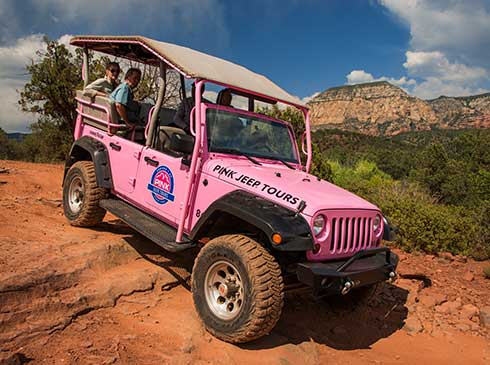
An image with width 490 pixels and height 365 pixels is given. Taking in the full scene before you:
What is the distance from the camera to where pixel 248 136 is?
461cm

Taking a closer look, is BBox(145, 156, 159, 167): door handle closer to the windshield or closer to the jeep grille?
the windshield

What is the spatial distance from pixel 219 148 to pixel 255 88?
0.82 meters

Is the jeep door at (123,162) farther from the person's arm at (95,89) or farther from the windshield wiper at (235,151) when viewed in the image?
the windshield wiper at (235,151)

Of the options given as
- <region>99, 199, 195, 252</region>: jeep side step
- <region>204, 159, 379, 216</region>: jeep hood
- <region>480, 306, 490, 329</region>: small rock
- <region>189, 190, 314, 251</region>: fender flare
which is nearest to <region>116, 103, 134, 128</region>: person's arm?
<region>99, 199, 195, 252</region>: jeep side step

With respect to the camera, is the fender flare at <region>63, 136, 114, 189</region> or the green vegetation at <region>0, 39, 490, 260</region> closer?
the fender flare at <region>63, 136, 114, 189</region>

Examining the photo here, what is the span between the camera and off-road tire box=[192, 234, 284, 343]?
3.12 m

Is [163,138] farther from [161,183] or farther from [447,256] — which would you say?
[447,256]

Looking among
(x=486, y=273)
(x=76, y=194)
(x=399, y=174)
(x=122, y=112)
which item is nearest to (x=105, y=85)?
(x=122, y=112)

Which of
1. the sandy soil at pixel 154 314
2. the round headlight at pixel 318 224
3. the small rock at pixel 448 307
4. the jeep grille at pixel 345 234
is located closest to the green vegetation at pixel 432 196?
the sandy soil at pixel 154 314

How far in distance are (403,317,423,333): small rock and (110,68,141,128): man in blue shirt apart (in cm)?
419

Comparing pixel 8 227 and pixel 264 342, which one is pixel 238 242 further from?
pixel 8 227

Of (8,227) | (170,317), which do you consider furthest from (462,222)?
(8,227)

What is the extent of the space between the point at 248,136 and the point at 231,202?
1.34 metres

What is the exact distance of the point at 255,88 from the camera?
4453 millimetres
